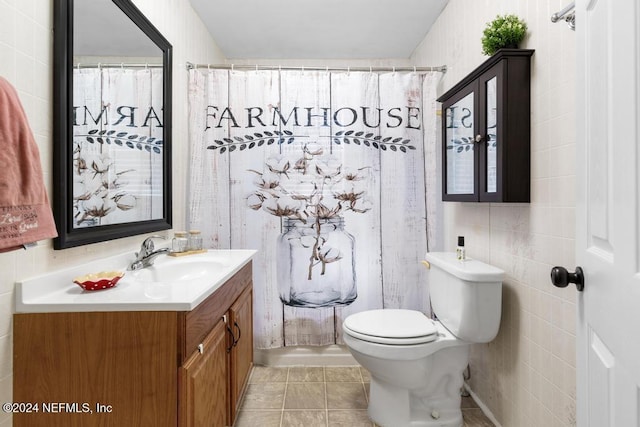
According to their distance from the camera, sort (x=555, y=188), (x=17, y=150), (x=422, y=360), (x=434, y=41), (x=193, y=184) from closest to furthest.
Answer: (x=17, y=150) < (x=555, y=188) < (x=422, y=360) < (x=193, y=184) < (x=434, y=41)

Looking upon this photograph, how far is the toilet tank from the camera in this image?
158cm

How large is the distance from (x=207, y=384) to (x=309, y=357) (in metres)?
1.26

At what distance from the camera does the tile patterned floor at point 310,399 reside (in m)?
1.80

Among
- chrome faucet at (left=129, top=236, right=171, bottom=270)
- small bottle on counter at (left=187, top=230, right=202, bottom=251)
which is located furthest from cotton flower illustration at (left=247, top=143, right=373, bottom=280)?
chrome faucet at (left=129, top=236, right=171, bottom=270)

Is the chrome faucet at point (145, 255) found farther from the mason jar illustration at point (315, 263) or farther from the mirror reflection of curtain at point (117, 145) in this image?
the mason jar illustration at point (315, 263)

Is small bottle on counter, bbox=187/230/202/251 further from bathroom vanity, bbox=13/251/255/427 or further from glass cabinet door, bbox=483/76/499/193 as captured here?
glass cabinet door, bbox=483/76/499/193

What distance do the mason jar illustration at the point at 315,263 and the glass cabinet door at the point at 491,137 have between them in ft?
3.14

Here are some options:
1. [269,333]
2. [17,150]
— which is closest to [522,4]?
[17,150]

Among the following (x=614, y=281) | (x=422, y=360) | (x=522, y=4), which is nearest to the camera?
(x=614, y=281)

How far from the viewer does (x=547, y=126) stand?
136 cm

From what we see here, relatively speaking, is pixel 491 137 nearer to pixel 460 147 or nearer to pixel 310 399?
pixel 460 147

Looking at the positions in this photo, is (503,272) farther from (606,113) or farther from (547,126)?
(606,113)

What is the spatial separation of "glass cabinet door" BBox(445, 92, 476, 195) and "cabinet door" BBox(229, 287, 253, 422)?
1288 millimetres

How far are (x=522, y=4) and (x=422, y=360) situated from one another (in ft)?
5.36
